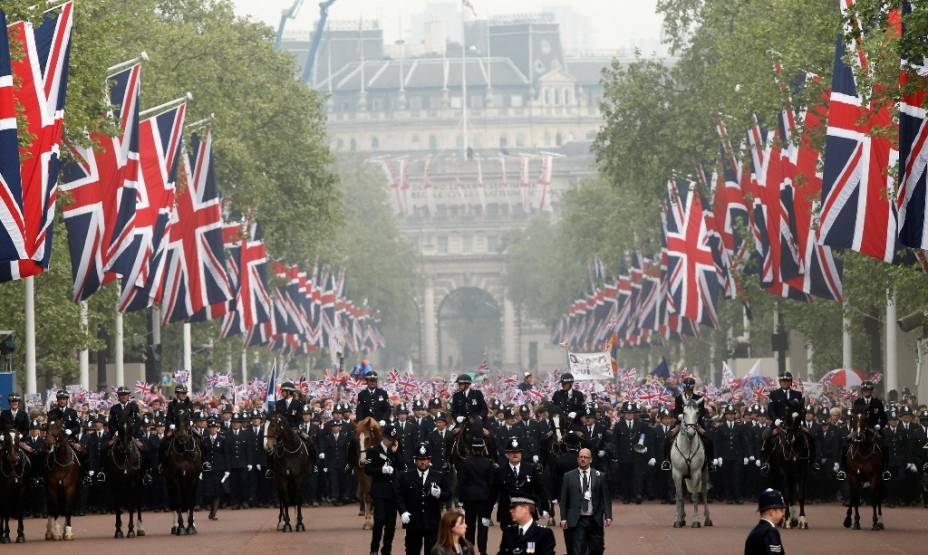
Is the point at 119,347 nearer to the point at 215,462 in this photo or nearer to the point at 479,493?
the point at 215,462

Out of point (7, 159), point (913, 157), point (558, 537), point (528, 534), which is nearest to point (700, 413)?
point (558, 537)

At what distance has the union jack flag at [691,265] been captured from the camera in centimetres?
6544

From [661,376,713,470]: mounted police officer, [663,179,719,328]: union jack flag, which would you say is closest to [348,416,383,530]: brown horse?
[661,376,713,470]: mounted police officer

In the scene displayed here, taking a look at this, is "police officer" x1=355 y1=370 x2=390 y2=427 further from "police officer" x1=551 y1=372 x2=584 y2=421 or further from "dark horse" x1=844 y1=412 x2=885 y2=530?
"dark horse" x1=844 y1=412 x2=885 y2=530

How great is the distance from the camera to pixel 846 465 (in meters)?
32.5

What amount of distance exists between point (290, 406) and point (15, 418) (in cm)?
425

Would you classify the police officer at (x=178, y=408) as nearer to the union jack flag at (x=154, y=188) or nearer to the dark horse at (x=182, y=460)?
the dark horse at (x=182, y=460)

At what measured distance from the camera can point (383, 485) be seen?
2695 centimetres

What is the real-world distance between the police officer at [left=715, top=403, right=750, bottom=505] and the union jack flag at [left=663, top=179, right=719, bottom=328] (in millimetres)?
23681

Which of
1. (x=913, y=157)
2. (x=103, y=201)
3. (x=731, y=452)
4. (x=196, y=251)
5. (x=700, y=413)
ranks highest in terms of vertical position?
(x=103, y=201)

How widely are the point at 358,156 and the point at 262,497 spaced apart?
4990 inches

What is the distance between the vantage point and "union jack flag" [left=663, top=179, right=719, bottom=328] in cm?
6544

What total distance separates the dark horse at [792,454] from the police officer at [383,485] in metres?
7.43

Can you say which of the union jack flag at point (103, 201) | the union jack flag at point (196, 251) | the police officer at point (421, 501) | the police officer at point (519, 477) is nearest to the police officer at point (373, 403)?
the police officer at point (519, 477)
